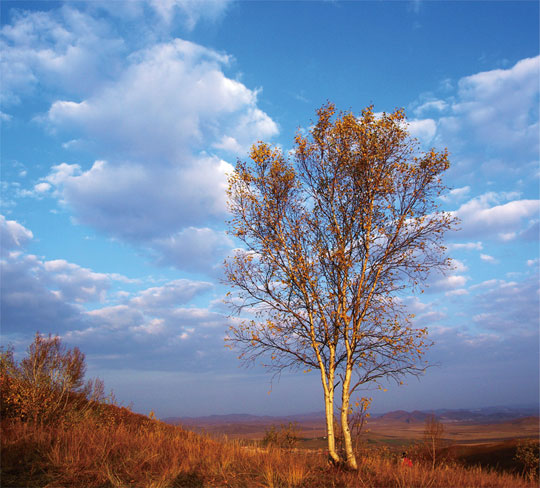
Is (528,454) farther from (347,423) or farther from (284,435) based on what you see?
(347,423)

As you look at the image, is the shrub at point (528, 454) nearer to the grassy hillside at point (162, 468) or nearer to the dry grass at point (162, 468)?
the grassy hillside at point (162, 468)

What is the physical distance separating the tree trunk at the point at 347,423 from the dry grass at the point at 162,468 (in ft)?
1.19

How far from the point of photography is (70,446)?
10.7 m

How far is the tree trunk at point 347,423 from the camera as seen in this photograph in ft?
40.1

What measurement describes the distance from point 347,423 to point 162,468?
5.62 m

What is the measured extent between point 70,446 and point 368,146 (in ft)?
42.8

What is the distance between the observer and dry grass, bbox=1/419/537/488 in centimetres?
968

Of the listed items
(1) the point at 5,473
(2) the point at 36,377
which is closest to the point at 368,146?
(1) the point at 5,473

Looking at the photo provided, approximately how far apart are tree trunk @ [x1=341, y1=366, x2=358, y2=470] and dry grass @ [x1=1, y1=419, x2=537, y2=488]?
1.19 feet

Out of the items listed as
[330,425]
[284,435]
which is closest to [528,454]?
[284,435]

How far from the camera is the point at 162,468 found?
34.1 ft

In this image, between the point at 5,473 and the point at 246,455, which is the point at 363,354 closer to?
the point at 246,455

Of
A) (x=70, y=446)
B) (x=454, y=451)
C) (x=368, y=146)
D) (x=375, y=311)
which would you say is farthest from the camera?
(x=454, y=451)

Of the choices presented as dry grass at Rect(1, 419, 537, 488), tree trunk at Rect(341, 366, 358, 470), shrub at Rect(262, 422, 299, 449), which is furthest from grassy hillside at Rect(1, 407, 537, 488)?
shrub at Rect(262, 422, 299, 449)
